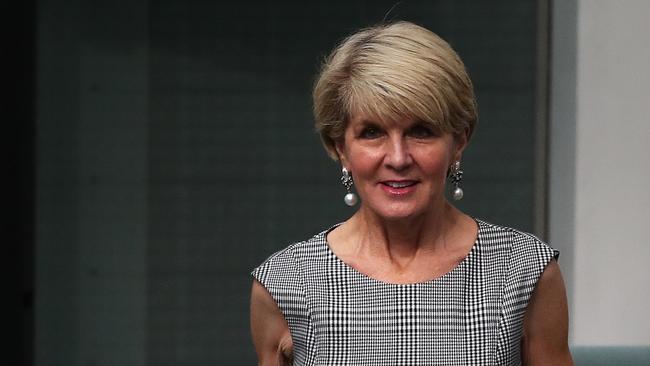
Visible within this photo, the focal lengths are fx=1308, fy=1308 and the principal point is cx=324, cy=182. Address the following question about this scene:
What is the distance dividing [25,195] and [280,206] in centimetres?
83

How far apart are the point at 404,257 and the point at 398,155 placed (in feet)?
0.94

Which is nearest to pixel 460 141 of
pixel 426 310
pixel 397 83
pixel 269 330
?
pixel 397 83

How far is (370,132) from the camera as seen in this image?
225 centimetres

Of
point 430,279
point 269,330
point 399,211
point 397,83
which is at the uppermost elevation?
point 397,83

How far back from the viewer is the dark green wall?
13.5ft

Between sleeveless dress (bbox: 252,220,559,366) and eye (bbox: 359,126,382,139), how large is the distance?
0.97ft

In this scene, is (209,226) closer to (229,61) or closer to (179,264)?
(179,264)

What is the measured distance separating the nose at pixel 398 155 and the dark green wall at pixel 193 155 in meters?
1.95

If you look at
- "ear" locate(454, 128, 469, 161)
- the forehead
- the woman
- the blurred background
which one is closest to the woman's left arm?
the woman

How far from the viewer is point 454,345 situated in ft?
7.65

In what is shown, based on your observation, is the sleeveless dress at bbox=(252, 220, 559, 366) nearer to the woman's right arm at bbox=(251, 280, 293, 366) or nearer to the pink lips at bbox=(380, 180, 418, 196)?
the woman's right arm at bbox=(251, 280, 293, 366)

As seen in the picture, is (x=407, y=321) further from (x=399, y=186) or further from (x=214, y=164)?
(x=214, y=164)

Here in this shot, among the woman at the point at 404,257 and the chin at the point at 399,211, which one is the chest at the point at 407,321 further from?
the chin at the point at 399,211

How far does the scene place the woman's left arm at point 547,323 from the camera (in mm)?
2354
